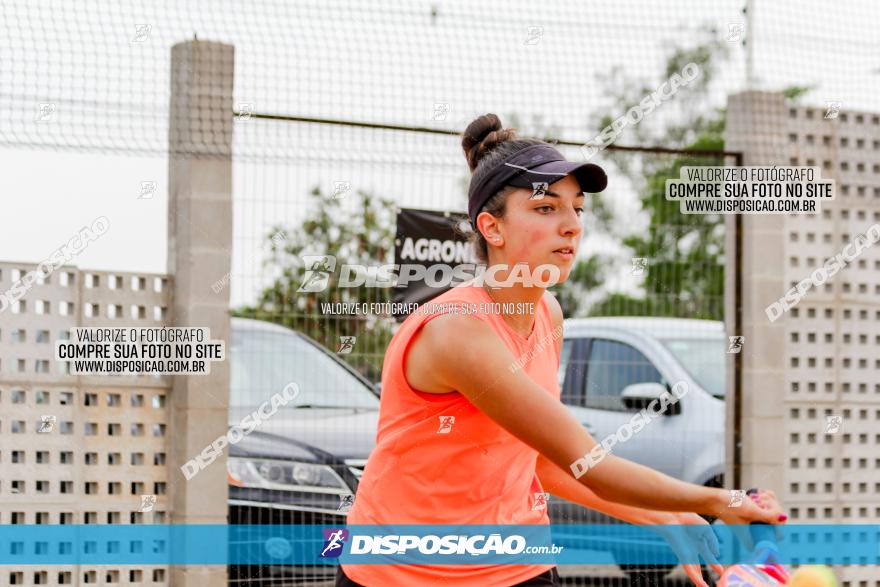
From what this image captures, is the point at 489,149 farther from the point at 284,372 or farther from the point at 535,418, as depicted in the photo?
the point at 284,372

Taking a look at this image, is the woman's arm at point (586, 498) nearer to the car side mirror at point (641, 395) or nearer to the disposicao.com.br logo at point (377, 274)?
the disposicao.com.br logo at point (377, 274)

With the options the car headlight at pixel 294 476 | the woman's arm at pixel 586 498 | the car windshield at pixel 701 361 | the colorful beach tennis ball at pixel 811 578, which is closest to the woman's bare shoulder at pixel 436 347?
the woman's arm at pixel 586 498

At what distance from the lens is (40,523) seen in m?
5.32

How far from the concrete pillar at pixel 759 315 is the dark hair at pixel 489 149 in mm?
3193

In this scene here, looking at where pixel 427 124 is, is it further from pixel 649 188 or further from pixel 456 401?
pixel 456 401

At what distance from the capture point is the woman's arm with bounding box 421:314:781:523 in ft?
9.12

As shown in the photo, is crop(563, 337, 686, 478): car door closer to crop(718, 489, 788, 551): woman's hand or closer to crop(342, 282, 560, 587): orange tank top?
crop(342, 282, 560, 587): orange tank top

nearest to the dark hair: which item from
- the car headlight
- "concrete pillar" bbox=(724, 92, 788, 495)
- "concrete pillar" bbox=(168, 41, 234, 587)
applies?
"concrete pillar" bbox=(168, 41, 234, 587)

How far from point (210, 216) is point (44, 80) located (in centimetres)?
95

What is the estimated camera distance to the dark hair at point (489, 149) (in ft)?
10.7

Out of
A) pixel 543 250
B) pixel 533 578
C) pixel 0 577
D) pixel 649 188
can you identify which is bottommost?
pixel 0 577

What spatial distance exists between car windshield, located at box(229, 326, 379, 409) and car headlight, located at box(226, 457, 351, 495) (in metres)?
0.36

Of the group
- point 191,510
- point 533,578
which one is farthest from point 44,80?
point 533,578

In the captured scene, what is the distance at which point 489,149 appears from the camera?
343 cm
